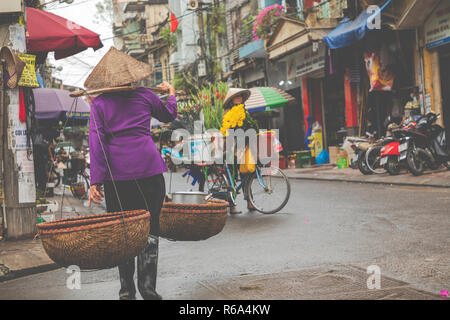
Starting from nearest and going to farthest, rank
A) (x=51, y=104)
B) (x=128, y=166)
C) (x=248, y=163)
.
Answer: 1. (x=128, y=166)
2. (x=248, y=163)
3. (x=51, y=104)

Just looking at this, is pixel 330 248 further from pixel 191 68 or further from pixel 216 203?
pixel 191 68

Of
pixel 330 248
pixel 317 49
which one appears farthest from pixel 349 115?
pixel 330 248

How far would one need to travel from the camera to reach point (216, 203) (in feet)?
15.9

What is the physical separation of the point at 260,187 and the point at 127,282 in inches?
190

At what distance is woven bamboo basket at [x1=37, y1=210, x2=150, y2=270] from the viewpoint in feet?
11.5

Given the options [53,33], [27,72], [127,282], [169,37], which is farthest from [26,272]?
[169,37]

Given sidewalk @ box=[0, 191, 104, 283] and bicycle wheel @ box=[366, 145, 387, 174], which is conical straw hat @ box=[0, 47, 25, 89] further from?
bicycle wheel @ box=[366, 145, 387, 174]

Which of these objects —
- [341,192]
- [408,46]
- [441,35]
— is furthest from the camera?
[408,46]

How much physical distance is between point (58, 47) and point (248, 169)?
12.8ft

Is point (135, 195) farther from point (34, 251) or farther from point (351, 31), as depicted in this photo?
point (351, 31)

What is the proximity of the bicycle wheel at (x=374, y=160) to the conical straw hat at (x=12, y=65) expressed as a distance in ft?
30.7

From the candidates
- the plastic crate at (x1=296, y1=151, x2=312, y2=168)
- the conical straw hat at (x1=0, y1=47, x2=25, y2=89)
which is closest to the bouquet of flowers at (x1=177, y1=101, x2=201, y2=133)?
the conical straw hat at (x1=0, y1=47, x2=25, y2=89)

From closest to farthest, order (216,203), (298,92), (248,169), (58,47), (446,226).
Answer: (216,203) < (446,226) < (248,169) < (58,47) < (298,92)

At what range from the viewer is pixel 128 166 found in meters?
4.01
